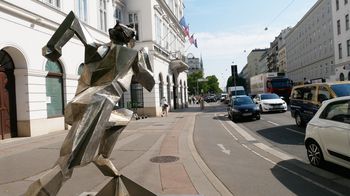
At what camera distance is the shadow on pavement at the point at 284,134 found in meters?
13.3

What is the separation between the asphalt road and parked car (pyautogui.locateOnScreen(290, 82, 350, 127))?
41.3 inches

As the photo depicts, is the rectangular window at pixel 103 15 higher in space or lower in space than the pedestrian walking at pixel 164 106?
higher

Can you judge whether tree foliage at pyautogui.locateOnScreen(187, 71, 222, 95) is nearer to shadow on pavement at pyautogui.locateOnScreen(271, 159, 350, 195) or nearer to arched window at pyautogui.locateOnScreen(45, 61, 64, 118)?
arched window at pyautogui.locateOnScreen(45, 61, 64, 118)

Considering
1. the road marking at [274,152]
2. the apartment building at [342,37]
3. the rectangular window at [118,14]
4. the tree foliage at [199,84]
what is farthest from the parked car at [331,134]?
the tree foliage at [199,84]

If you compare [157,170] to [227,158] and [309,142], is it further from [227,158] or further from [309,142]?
[309,142]

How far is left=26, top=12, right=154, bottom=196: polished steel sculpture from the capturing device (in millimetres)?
4289

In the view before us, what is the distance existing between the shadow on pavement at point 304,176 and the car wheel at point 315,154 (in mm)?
137

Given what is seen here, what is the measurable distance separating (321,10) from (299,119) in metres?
55.7

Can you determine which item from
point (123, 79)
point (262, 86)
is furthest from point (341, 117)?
point (262, 86)

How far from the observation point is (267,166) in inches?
359

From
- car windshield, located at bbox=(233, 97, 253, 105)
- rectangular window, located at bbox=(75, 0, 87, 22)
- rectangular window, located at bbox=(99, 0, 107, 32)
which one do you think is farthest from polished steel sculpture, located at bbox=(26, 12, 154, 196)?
rectangular window, located at bbox=(99, 0, 107, 32)

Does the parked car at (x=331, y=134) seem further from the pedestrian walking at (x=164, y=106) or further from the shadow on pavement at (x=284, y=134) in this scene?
the pedestrian walking at (x=164, y=106)

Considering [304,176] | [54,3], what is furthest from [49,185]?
[54,3]

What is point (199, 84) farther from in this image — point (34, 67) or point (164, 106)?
point (34, 67)
